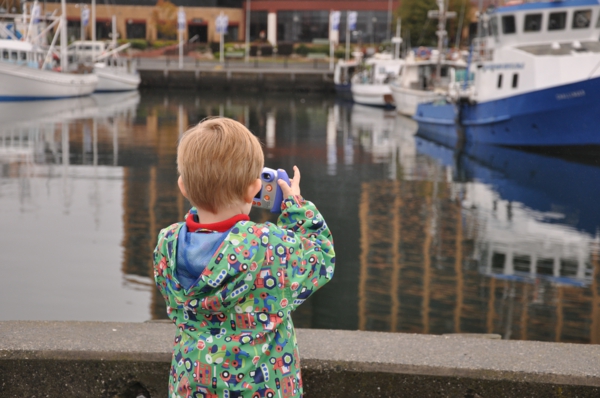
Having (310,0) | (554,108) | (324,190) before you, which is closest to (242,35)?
(310,0)

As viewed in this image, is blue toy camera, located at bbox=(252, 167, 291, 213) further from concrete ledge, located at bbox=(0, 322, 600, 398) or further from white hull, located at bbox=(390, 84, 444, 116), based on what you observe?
white hull, located at bbox=(390, 84, 444, 116)

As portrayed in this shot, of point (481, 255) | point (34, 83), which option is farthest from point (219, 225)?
point (34, 83)

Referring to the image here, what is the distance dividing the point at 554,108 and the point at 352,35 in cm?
6636

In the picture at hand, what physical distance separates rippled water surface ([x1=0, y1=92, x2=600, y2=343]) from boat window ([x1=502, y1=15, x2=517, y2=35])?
4.18 meters

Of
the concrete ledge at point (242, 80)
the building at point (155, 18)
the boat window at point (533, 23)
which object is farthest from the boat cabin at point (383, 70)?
the building at point (155, 18)

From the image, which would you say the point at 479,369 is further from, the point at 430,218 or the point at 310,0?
the point at 310,0

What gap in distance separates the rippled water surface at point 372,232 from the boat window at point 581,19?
453 cm

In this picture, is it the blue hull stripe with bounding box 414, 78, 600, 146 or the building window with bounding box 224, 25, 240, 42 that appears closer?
the blue hull stripe with bounding box 414, 78, 600, 146

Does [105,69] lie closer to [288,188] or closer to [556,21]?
[556,21]

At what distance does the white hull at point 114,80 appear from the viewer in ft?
180

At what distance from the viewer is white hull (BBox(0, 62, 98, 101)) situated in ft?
136

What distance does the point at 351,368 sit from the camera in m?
3.27

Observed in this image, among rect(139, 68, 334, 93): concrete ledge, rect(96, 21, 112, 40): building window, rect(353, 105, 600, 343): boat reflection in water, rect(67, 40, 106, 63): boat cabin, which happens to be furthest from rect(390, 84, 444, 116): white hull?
rect(96, 21, 112, 40): building window

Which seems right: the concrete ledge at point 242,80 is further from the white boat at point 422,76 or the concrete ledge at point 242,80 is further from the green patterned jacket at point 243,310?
the green patterned jacket at point 243,310
